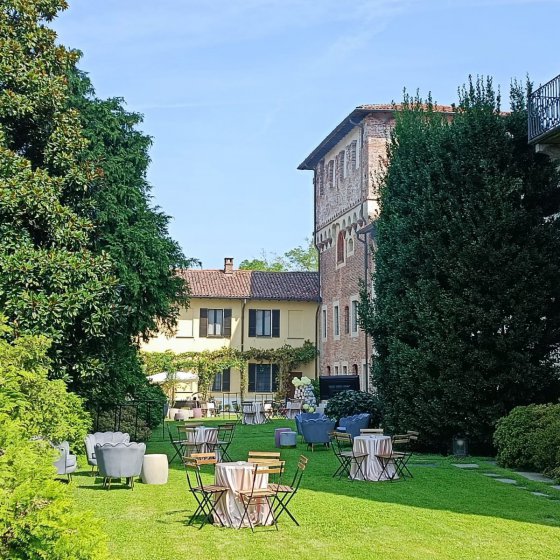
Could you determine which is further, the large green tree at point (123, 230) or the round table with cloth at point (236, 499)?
the large green tree at point (123, 230)

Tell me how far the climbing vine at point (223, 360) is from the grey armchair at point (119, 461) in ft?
101

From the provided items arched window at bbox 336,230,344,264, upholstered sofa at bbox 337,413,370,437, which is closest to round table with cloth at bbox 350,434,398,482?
upholstered sofa at bbox 337,413,370,437

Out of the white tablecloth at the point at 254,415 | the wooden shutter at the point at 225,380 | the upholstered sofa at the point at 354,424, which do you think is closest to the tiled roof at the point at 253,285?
the wooden shutter at the point at 225,380

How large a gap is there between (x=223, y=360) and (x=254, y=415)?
13.7m

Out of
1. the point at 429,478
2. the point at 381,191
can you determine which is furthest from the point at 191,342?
the point at 429,478

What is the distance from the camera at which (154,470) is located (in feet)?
50.1

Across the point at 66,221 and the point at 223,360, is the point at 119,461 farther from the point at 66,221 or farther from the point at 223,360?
the point at 223,360

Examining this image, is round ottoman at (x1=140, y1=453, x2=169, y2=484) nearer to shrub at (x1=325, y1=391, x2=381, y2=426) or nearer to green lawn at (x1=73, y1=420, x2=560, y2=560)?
green lawn at (x1=73, y1=420, x2=560, y2=560)

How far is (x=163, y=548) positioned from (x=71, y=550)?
399 centimetres

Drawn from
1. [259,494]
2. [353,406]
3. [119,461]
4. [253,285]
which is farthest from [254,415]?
[259,494]

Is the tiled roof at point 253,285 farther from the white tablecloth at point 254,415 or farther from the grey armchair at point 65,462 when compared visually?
the grey armchair at point 65,462

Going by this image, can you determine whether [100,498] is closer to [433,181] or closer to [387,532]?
[387,532]

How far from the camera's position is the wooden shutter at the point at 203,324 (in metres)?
47.4

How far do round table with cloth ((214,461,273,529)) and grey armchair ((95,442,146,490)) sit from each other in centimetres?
377
